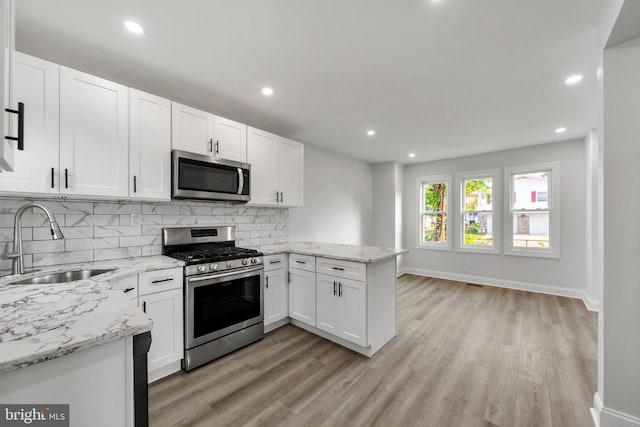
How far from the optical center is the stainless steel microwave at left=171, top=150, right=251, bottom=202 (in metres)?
2.42

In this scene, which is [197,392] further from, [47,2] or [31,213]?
[47,2]

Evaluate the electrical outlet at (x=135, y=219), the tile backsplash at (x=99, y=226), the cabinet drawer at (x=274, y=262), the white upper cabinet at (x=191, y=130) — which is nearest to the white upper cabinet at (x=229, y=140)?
the white upper cabinet at (x=191, y=130)

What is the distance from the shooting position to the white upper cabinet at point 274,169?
310 centimetres

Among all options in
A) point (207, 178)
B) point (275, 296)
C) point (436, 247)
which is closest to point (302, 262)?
point (275, 296)

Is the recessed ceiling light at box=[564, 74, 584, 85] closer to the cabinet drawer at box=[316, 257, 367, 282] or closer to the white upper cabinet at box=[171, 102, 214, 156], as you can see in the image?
the cabinet drawer at box=[316, 257, 367, 282]

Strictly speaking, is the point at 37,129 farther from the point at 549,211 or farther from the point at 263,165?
the point at 549,211

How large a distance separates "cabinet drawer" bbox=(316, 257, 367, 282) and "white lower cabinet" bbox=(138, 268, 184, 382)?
4.38ft

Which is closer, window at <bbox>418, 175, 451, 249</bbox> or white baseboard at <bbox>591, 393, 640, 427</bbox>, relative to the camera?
white baseboard at <bbox>591, 393, 640, 427</bbox>

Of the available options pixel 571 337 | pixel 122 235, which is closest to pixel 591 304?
pixel 571 337

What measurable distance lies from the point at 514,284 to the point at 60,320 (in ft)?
19.3

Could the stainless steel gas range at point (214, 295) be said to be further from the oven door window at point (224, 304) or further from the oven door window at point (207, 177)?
the oven door window at point (207, 177)

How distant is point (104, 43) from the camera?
6.13ft

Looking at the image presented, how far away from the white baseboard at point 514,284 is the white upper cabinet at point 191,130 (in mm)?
4774

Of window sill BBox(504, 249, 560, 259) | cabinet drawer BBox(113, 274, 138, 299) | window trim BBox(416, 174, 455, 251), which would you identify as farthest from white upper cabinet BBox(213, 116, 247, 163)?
window sill BBox(504, 249, 560, 259)
